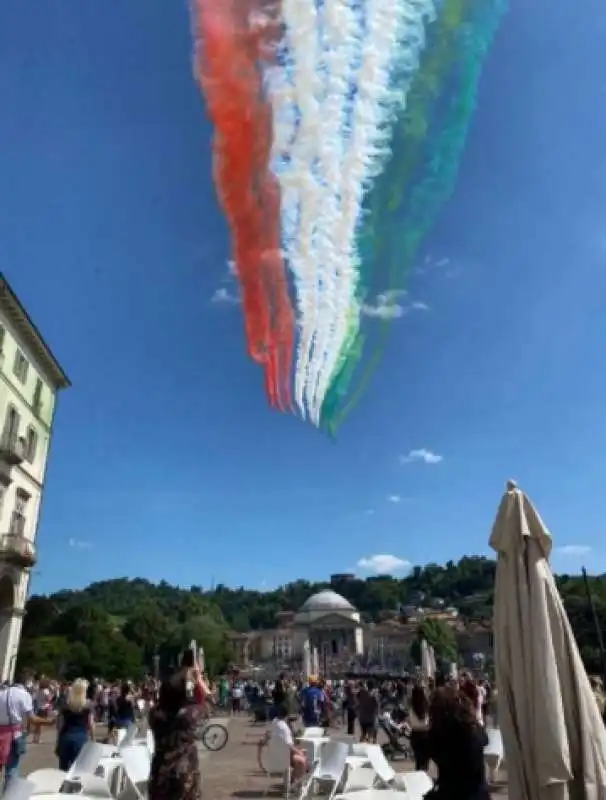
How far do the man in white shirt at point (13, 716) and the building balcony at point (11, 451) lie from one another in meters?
20.4

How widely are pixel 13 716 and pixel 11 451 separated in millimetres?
20889

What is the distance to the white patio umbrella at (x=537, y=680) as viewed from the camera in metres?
4.62

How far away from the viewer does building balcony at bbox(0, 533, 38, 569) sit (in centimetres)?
2741

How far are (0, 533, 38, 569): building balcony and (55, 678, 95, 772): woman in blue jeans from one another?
69.4 ft

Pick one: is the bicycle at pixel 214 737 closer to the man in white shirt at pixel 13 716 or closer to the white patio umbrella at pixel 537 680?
the man in white shirt at pixel 13 716

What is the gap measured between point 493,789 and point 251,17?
1216 cm

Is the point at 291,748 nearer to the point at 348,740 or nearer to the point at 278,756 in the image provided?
the point at 278,756

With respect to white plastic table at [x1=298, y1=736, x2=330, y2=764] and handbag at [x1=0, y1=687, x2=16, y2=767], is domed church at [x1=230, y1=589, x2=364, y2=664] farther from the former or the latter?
handbag at [x1=0, y1=687, x2=16, y2=767]

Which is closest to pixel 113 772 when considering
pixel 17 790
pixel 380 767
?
pixel 380 767

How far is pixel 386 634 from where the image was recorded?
490ft

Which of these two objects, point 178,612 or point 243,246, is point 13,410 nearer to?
point 243,246

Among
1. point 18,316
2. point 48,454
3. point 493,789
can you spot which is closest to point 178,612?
point 48,454

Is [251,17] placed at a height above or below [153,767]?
above

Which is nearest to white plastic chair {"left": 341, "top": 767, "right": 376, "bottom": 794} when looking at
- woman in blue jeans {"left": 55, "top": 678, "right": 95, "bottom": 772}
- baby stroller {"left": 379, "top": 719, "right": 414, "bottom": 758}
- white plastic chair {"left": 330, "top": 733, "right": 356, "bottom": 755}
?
white plastic chair {"left": 330, "top": 733, "right": 356, "bottom": 755}
